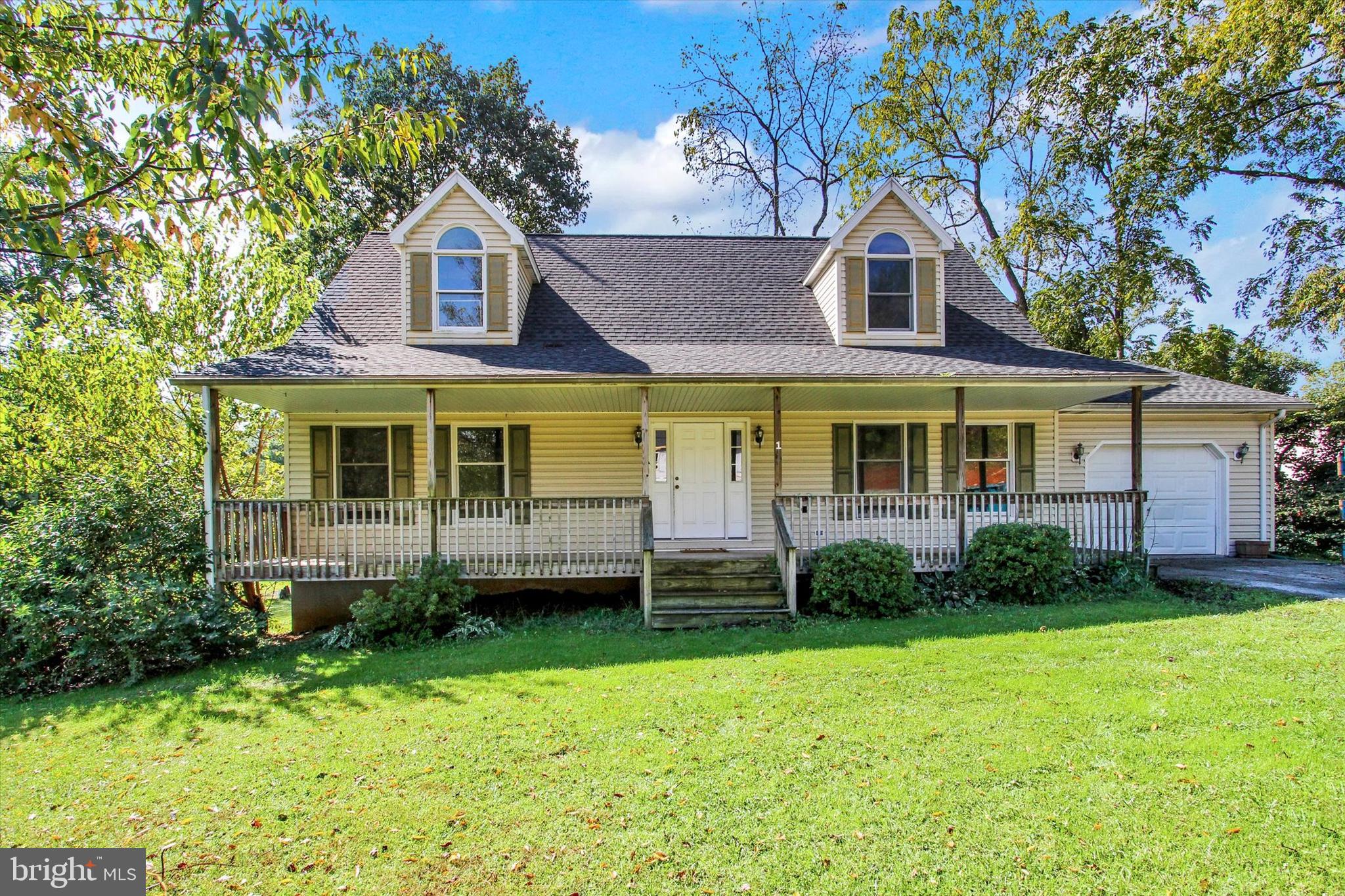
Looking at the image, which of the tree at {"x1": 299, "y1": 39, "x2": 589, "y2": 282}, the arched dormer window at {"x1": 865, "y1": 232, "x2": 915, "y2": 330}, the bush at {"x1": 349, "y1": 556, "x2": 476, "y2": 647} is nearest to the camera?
the bush at {"x1": 349, "y1": 556, "x2": 476, "y2": 647}

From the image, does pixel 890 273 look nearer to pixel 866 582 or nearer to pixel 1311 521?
pixel 866 582

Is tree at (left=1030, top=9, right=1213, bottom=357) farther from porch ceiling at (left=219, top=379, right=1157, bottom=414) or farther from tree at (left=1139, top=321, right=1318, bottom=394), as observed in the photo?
porch ceiling at (left=219, top=379, right=1157, bottom=414)

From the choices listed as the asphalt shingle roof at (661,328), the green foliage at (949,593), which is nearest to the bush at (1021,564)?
the green foliage at (949,593)

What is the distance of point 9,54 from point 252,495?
433 inches

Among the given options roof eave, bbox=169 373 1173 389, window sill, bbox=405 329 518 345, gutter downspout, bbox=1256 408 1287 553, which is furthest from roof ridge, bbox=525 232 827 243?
gutter downspout, bbox=1256 408 1287 553

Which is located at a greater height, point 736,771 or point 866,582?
point 866,582

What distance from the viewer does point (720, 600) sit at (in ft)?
28.8

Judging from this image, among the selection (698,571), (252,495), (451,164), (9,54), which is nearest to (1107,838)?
(698,571)

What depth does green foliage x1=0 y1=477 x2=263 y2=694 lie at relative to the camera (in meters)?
7.08

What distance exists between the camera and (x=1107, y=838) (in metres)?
3.38

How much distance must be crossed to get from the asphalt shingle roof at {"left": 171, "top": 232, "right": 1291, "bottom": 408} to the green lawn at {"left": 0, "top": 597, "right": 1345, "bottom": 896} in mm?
4041

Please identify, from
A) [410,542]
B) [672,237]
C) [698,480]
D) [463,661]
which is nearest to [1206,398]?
[698,480]

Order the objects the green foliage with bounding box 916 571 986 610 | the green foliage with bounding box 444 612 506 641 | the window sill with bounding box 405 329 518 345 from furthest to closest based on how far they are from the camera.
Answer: the window sill with bounding box 405 329 518 345 < the green foliage with bounding box 916 571 986 610 < the green foliage with bounding box 444 612 506 641

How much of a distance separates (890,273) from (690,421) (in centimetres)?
432
